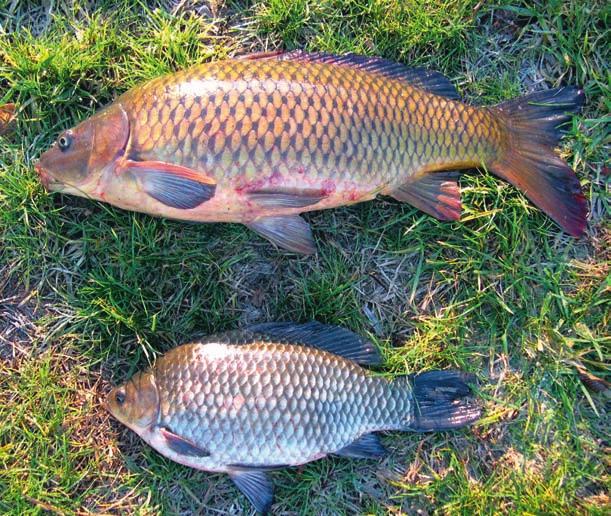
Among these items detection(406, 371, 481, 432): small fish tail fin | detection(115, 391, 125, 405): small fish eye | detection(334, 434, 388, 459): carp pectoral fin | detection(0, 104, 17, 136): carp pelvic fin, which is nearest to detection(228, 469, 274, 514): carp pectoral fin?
detection(334, 434, 388, 459): carp pectoral fin

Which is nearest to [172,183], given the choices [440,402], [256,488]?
[256,488]

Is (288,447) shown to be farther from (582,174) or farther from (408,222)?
(582,174)

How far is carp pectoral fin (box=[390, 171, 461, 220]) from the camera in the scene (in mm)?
2389

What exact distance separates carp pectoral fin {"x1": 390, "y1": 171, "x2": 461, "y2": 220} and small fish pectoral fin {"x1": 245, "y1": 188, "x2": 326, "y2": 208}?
38 cm

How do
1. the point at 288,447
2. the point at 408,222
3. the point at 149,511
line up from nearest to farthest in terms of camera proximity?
the point at 288,447 → the point at 149,511 → the point at 408,222

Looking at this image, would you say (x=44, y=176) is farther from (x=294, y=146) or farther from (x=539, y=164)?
(x=539, y=164)

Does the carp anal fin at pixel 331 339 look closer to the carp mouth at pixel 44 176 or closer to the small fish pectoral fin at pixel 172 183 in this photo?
the small fish pectoral fin at pixel 172 183

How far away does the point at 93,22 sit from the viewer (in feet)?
8.21

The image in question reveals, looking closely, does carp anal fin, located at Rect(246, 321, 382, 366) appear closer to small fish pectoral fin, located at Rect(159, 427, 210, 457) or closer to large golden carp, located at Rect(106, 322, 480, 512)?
large golden carp, located at Rect(106, 322, 480, 512)

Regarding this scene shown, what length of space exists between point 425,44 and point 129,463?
2.29 m

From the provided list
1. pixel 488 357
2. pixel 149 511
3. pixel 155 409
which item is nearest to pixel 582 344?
pixel 488 357

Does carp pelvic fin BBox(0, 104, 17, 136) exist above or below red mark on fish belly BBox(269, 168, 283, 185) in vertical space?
above

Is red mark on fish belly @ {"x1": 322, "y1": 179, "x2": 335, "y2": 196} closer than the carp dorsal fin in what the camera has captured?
Yes

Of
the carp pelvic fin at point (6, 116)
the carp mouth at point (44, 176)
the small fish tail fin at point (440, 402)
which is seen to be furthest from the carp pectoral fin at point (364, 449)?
the carp pelvic fin at point (6, 116)
